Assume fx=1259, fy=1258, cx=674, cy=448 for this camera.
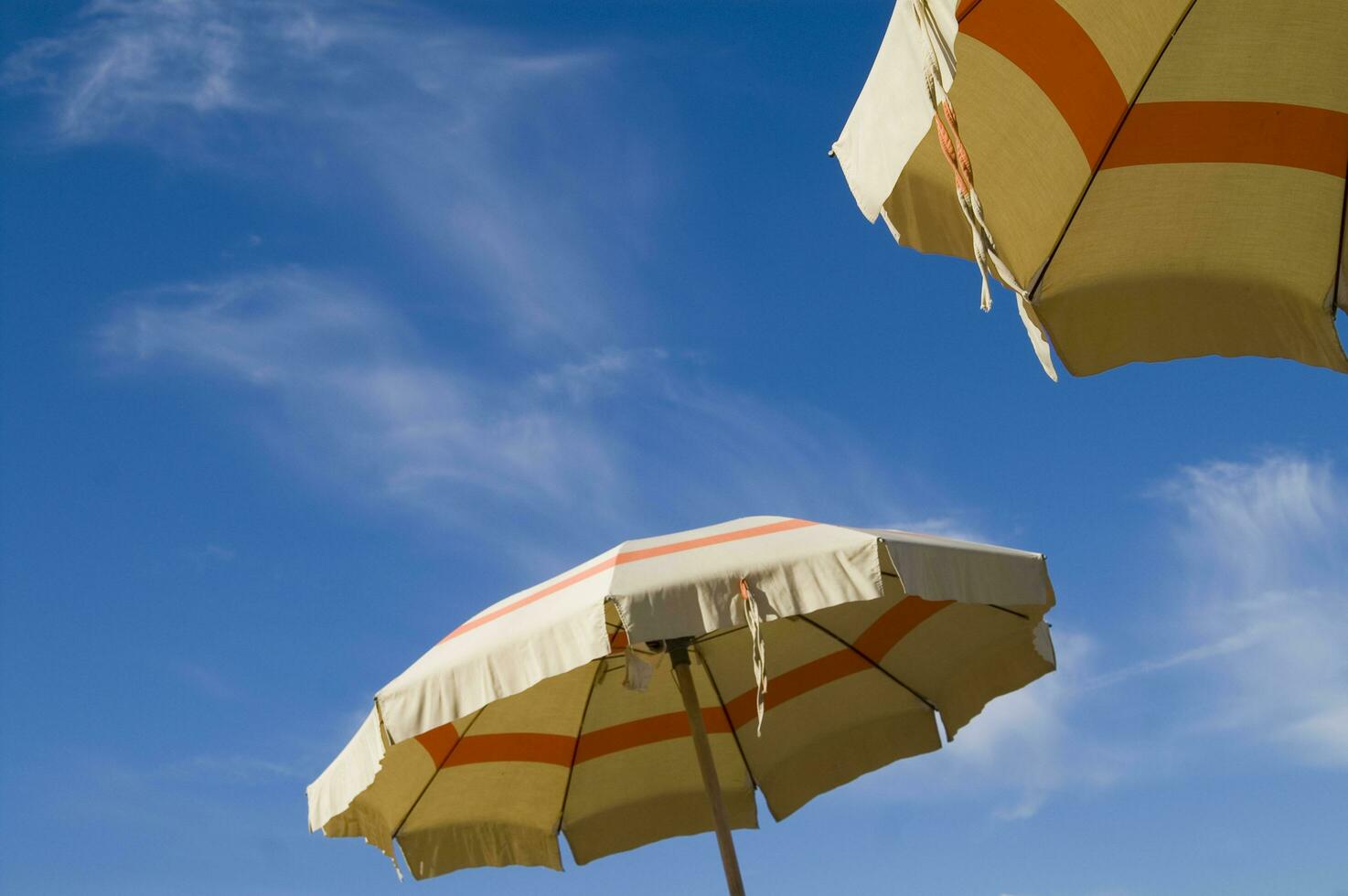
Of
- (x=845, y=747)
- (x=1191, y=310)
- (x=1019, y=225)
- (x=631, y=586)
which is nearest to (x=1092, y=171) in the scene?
(x=1019, y=225)

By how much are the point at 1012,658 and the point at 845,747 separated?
947mm

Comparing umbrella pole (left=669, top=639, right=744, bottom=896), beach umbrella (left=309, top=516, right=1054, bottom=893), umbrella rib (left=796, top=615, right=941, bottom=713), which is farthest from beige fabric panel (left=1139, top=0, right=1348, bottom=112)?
umbrella rib (left=796, top=615, right=941, bottom=713)

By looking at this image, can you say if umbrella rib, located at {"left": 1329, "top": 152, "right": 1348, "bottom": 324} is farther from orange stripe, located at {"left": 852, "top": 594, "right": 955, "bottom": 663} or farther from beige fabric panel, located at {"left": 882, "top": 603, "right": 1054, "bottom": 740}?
orange stripe, located at {"left": 852, "top": 594, "right": 955, "bottom": 663}

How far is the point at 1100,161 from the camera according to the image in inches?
139

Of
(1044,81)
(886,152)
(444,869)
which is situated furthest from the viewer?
(444,869)

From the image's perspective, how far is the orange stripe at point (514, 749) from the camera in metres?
5.79

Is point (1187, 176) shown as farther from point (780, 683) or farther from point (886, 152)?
point (780, 683)

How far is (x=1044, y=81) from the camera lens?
3.34 metres

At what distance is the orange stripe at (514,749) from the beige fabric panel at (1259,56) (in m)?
3.94

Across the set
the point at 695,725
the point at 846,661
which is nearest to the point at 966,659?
the point at 846,661

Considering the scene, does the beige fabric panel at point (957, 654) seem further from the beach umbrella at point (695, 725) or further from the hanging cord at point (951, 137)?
the hanging cord at point (951, 137)

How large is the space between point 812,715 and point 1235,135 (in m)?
3.61

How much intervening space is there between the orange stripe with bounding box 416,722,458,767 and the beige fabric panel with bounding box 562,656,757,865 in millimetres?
647

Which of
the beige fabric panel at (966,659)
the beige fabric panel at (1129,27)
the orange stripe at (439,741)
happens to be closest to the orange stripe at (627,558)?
the orange stripe at (439,741)
